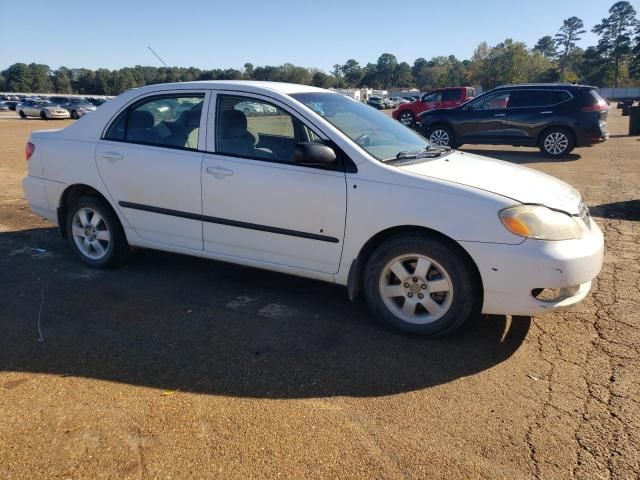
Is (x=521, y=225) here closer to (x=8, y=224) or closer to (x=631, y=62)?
(x=8, y=224)

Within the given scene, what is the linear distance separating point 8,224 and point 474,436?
6.41 m

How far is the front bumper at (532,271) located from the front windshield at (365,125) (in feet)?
3.61

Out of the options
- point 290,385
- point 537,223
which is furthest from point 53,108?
point 537,223

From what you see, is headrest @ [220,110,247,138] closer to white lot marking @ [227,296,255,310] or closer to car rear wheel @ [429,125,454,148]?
white lot marking @ [227,296,255,310]

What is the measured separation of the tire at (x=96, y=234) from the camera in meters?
4.77

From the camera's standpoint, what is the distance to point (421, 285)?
3529mm

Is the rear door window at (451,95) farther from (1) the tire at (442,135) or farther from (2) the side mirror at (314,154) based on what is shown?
(2) the side mirror at (314,154)

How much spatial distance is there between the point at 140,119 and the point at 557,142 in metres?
11.5

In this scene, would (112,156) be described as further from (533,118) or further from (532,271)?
(533,118)

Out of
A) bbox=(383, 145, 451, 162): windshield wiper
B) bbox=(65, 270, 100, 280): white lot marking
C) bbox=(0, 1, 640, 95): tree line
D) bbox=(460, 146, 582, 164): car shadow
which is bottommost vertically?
bbox=(65, 270, 100, 280): white lot marking

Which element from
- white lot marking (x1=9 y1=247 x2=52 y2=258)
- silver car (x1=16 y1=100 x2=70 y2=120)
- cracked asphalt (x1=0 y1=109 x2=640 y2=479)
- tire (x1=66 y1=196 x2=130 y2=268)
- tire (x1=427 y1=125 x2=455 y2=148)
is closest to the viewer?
cracked asphalt (x1=0 y1=109 x2=640 y2=479)

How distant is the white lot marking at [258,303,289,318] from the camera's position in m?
3.96

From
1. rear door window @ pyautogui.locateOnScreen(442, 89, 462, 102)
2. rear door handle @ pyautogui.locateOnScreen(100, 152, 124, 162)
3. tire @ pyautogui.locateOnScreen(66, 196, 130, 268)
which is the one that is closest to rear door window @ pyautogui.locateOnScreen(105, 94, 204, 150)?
rear door handle @ pyautogui.locateOnScreen(100, 152, 124, 162)

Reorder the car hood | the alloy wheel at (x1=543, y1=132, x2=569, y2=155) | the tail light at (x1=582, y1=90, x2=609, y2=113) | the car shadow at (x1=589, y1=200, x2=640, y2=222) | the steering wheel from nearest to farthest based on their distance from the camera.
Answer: the car hood, the steering wheel, the car shadow at (x1=589, y1=200, x2=640, y2=222), the tail light at (x1=582, y1=90, x2=609, y2=113), the alloy wheel at (x1=543, y1=132, x2=569, y2=155)
